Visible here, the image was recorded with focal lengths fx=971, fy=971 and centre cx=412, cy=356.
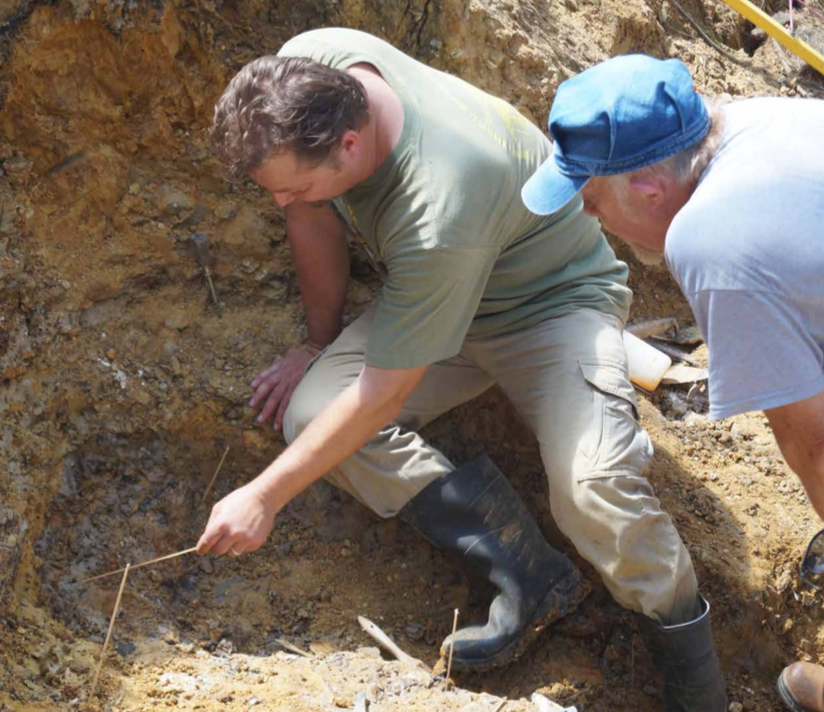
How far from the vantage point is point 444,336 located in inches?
102

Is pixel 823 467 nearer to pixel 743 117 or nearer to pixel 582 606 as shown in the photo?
pixel 743 117

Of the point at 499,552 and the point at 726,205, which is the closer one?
the point at 726,205

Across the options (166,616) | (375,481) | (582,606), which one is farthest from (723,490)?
(166,616)

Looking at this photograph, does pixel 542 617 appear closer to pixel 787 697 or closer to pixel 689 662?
pixel 689 662

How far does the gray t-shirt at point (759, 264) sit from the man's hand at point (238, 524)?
1139mm

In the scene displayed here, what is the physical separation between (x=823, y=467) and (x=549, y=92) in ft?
7.19

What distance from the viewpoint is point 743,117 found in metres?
2.19

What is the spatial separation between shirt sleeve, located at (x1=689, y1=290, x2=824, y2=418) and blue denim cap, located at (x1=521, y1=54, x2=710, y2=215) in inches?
14.1

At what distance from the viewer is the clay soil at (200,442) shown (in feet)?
9.30

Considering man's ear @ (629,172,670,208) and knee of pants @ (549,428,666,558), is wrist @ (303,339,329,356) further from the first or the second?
man's ear @ (629,172,670,208)

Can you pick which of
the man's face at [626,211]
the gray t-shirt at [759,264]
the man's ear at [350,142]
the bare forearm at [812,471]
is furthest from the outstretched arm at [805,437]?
the man's ear at [350,142]

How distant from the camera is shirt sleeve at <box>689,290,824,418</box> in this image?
6.51ft

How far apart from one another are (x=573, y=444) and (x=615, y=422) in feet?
0.47

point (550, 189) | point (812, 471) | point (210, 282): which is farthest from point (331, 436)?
point (812, 471)
